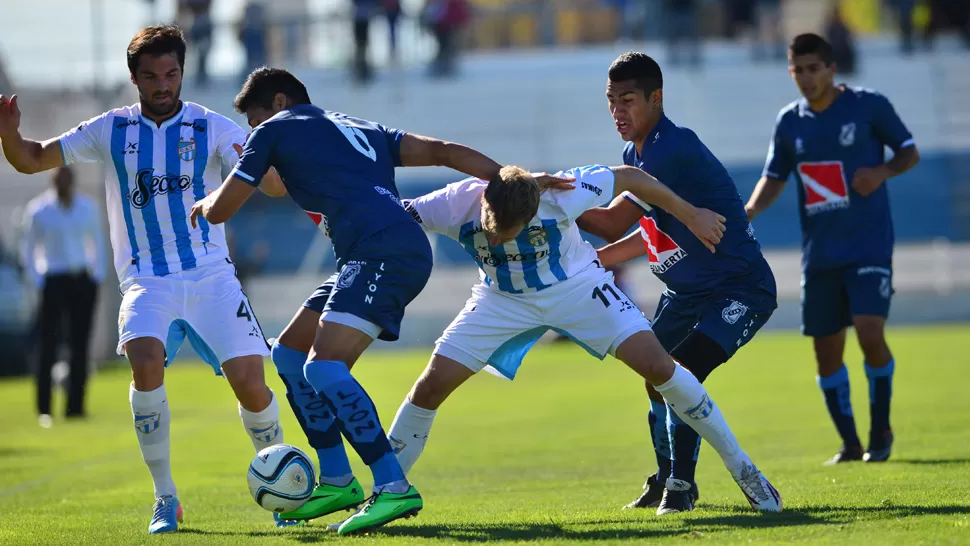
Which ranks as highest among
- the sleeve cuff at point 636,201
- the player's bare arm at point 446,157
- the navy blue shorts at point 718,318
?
the player's bare arm at point 446,157

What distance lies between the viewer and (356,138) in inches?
231

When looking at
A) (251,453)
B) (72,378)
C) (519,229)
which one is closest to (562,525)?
(519,229)

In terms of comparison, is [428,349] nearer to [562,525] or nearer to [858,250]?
[858,250]

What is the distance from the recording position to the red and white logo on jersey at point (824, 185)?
8.27m

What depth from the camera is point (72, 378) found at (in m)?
13.7

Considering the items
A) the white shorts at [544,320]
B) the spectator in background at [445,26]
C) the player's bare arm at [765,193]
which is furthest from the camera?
the spectator in background at [445,26]

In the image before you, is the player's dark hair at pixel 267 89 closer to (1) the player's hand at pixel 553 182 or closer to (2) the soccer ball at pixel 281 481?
(1) the player's hand at pixel 553 182

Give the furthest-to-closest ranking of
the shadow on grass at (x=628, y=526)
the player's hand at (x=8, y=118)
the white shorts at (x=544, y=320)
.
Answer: the player's hand at (x=8, y=118) < the white shorts at (x=544, y=320) < the shadow on grass at (x=628, y=526)

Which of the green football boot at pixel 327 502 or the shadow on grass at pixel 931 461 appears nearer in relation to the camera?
the green football boot at pixel 327 502

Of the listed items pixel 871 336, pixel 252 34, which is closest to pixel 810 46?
pixel 871 336

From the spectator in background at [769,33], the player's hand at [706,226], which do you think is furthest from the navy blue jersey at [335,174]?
the spectator in background at [769,33]

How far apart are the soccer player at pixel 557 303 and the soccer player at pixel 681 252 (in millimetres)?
263

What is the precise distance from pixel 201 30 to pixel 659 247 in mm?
23799

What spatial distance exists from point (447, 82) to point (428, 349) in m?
9.20
